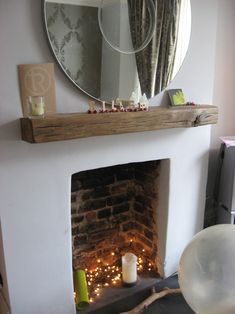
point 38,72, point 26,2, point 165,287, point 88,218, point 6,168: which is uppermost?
point 26,2

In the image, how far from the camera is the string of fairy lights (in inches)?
83.0

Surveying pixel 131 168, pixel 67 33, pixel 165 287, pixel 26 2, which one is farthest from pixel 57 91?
pixel 165 287

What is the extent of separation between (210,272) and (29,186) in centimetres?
91

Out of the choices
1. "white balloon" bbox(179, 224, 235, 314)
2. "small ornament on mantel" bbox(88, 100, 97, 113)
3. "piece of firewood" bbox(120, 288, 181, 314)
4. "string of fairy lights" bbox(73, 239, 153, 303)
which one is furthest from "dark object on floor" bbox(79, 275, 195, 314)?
"small ornament on mantel" bbox(88, 100, 97, 113)

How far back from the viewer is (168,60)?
1.95 m

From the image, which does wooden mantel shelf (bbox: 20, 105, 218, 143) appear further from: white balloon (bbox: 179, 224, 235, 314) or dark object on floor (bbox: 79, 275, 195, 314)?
dark object on floor (bbox: 79, 275, 195, 314)

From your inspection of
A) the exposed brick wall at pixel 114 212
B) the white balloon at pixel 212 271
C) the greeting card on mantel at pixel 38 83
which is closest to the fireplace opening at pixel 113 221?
the exposed brick wall at pixel 114 212

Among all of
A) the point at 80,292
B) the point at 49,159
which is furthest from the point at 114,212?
the point at 49,159

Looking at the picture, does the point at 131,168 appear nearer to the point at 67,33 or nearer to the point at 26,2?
the point at 67,33

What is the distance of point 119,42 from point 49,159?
0.73m

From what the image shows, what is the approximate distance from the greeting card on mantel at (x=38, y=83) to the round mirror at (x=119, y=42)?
0.28ft

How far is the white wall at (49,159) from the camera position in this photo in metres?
1.44

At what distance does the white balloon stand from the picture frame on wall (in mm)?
916

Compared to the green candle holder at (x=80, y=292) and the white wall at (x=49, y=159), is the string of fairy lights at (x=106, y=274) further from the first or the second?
the white wall at (x=49, y=159)
